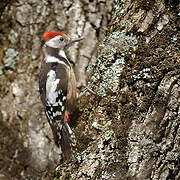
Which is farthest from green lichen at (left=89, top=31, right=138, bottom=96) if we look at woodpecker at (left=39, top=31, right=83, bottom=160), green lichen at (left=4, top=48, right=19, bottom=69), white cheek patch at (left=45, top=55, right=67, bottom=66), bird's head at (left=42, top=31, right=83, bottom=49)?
green lichen at (left=4, top=48, right=19, bottom=69)

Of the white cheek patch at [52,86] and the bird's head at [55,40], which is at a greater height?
the bird's head at [55,40]

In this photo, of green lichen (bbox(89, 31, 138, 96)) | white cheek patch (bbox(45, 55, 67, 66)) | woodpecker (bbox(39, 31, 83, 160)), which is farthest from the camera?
white cheek patch (bbox(45, 55, 67, 66))

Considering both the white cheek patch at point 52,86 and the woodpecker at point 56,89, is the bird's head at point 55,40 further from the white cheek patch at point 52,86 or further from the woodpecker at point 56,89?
the white cheek patch at point 52,86

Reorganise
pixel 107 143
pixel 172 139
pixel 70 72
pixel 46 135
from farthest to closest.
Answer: pixel 46 135 < pixel 70 72 < pixel 107 143 < pixel 172 139

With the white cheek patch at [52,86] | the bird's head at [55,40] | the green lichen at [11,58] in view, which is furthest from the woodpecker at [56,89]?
the green lichen at [11,58]

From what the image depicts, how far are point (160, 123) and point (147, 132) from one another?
70mm

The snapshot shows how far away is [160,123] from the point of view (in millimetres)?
1632

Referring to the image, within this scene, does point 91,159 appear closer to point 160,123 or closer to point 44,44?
point 160,123

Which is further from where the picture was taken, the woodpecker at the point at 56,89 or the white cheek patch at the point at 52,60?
the white cheek patch at the point at 52,60

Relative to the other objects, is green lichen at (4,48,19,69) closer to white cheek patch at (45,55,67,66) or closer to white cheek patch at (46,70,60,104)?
white cheek patch at (45,55,67,66)

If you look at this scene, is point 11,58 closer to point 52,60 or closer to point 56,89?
point 52,60

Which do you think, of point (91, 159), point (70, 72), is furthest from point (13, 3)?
point (91, 159)

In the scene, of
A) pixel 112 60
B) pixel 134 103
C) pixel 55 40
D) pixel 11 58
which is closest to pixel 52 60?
pixel 55 40

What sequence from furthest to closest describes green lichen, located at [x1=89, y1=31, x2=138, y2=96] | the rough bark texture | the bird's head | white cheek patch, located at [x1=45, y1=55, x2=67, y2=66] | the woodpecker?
the bird's head
white cheek patch, located at [x1=45, y1=55, x2=67, y2=66]
the woodpecker
green lichen, located at [x1=89, y1=31, x2=138, y2=96]
the rough bark texture
